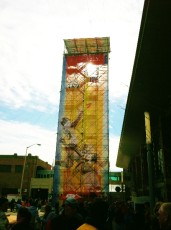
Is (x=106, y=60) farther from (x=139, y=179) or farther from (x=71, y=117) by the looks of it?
(x=139, y=179)

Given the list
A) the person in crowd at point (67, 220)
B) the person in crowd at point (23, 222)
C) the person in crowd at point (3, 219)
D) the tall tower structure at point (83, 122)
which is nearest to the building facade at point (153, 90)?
the tall tower structure at point (83, 122)

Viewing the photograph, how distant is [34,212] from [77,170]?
2386 centimetres

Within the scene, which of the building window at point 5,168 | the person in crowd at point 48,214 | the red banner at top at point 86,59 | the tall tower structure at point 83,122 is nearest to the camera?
the person in crowd at point 48,214

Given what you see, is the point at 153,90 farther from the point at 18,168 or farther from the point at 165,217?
the point at 18,168

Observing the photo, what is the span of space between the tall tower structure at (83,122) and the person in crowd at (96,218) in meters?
29.9

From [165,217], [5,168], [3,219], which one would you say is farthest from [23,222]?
[5,168]

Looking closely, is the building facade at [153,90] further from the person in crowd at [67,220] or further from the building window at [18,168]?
the building window at [18,168]

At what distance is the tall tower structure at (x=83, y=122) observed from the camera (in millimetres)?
33656

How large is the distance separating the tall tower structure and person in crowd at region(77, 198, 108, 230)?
29.9 meters

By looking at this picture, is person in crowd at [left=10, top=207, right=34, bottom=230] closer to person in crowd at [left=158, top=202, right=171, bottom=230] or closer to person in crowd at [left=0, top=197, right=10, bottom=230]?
person in crowd at [left=0, top=197, right=10, bottom=230]

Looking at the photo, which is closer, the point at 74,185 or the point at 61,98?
the point at 74,185

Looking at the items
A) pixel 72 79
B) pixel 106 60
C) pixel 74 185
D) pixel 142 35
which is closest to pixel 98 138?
pixel 74 185

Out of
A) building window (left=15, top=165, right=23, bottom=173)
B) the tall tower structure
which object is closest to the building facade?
the tall tower structure

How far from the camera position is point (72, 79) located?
3819 cm
